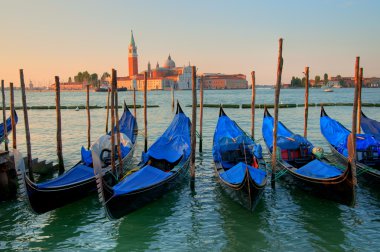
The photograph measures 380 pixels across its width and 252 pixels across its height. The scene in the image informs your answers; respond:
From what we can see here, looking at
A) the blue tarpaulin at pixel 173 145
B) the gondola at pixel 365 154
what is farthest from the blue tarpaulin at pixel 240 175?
the gondola at pixel 365 154

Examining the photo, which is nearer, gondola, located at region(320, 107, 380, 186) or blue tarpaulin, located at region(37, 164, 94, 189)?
blue tarpaulin, located at region(37, 164, 94, 189)

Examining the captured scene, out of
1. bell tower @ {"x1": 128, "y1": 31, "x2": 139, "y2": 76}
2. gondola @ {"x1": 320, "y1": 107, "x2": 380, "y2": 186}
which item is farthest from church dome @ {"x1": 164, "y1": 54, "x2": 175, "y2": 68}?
gondola @ {"x1": 320, "y1": 107, "x2": 380, "y2": 186}

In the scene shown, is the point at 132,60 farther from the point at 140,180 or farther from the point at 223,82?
the point at 140,180

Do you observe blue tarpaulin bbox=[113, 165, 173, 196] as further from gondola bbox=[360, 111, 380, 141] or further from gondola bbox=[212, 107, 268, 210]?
gondola bbox=[360, 111, 380, 141]

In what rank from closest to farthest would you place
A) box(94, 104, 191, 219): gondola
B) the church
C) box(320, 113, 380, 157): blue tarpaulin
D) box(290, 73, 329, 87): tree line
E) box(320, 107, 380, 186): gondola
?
1. box(94, 104, 191, 219): gondola
2. box(320, 107, 380, 186): gondola
3. box(320, 113, 380, 157): blue tarpaulin
4. the church
5. box(290, 73, 329, 87): tree line

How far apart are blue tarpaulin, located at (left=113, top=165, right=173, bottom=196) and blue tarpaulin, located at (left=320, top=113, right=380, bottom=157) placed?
410cm

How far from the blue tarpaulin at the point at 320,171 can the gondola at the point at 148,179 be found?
238 centimetres

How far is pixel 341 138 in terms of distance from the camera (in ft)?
30.4

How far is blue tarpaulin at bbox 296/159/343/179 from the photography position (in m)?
6.25

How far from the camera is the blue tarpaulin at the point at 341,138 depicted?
7.72 meters

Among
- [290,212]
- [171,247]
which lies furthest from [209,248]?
[290,212]

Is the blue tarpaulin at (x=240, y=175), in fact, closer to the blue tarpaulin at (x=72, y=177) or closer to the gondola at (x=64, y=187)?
the gondola at (x=64, y=187)

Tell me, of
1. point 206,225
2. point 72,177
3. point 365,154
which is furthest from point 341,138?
point 72,177

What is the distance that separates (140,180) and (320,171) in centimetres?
309
